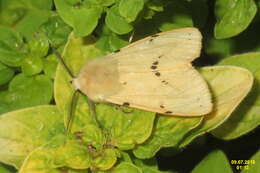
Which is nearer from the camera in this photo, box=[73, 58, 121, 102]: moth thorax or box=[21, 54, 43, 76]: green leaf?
box=[73, 58, 121, 102]: moth thorax

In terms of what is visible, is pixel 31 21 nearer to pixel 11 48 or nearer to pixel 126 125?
pixel 11 48

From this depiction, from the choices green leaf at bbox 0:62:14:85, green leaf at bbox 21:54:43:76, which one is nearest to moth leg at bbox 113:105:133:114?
green leaf at bbox 21:54:43:76

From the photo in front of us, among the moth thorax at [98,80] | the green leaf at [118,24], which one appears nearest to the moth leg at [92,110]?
the moth thorax at [98,80]

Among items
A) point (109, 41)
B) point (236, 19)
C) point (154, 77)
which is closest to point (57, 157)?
point (154, 77)

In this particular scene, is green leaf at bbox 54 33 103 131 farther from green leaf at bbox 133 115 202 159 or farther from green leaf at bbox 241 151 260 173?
green leaf at bbox 241 151 260 173

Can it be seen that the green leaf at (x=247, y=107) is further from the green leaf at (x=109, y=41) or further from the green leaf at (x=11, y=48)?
the green leaf at (x=11, y=48)

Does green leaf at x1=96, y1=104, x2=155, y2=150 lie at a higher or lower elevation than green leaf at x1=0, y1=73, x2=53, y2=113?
higher
